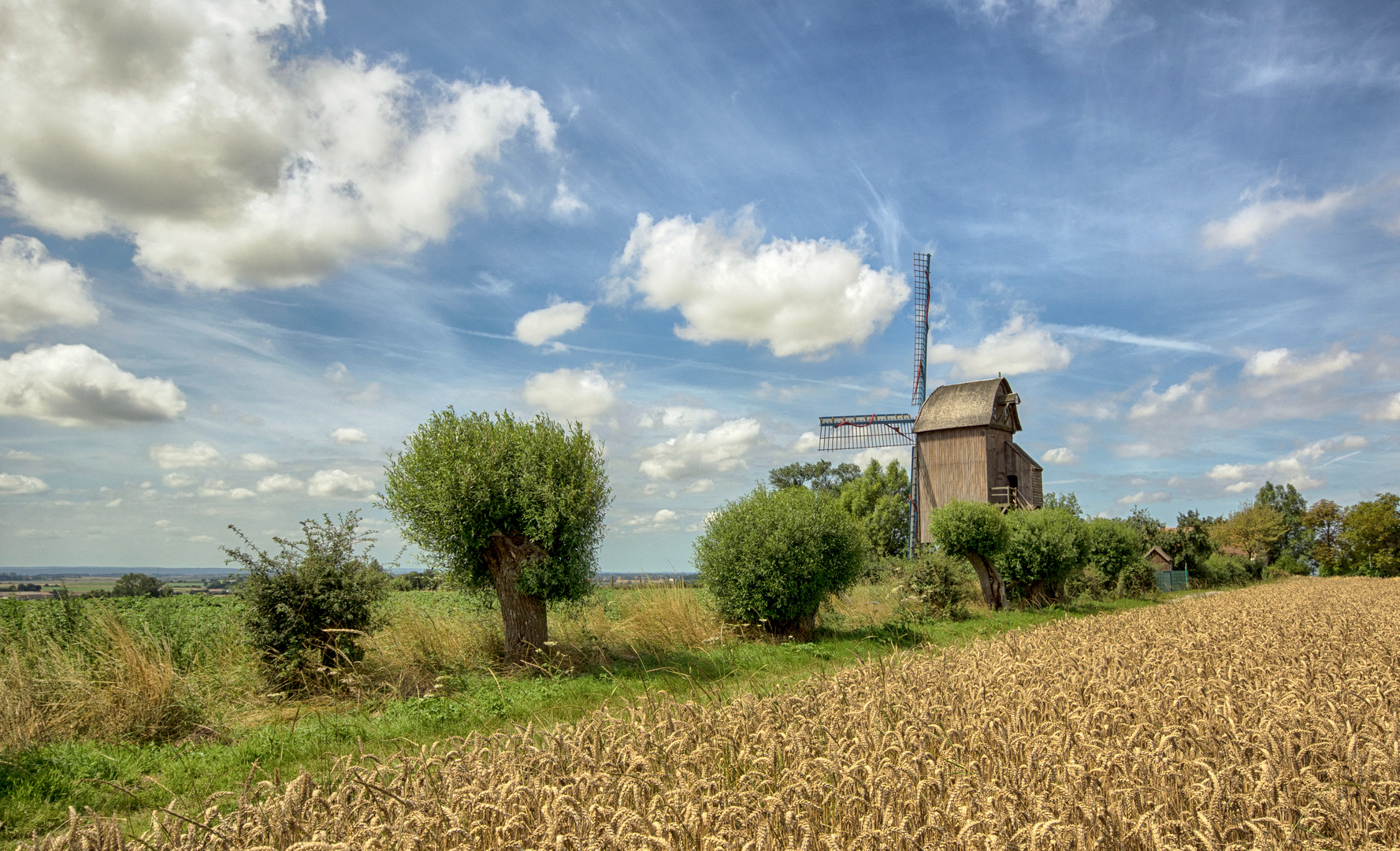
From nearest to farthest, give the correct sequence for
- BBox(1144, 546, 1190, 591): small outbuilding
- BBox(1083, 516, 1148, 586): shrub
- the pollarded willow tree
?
the pollarded willow tree
BBox(1083, 516, 1148, 586): shrub
BBox(1144, 546, 1190, 591): small outbuilding

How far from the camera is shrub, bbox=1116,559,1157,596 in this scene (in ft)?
108

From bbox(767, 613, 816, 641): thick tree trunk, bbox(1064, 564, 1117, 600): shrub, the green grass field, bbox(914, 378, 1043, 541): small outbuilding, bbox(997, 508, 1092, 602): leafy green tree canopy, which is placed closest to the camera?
the green grass field

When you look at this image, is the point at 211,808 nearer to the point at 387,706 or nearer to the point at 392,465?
the point at 387,706

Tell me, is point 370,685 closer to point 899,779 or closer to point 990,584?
point 899,779

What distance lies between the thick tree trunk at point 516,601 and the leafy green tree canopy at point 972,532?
15893 mm

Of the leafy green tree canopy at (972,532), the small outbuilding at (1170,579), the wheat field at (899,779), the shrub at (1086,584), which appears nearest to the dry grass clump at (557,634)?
the wheat field at (899,779)

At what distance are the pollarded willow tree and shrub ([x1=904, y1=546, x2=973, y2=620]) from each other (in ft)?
41.0

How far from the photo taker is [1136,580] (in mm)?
35781

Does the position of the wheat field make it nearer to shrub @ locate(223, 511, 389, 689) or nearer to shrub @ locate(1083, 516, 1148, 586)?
shrub @ locate(223, 511, 389, 689)

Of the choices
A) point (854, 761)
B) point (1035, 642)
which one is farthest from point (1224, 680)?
point (854, 761)

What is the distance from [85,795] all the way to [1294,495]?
443 ft

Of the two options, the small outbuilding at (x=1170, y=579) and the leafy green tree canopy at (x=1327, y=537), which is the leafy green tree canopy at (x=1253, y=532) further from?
the small outbuilding at (x=1170, y=579)

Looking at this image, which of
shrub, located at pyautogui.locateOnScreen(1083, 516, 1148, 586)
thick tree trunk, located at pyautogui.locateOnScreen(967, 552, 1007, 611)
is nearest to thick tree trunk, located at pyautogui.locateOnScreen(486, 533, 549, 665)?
thick tree trunk, located at pyautogui.locateOnScreen(967, 552, 1007, 611)

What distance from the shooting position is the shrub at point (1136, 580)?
32.9m
